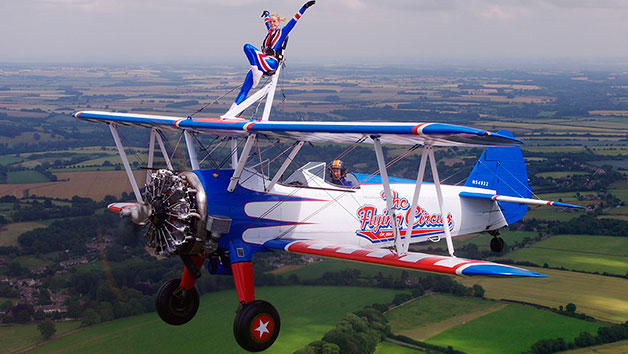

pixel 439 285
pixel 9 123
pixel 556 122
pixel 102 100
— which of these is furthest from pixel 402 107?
pixel 439 285

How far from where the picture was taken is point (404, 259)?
39.6 ft

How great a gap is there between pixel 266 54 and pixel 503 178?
8.23 m

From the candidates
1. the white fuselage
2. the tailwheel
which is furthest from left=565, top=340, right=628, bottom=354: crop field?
the white fuselage

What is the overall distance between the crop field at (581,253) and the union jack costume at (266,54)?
40.2 metres

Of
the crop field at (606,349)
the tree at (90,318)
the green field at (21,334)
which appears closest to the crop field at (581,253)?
the crop field at (606,349)

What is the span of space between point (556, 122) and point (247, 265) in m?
140

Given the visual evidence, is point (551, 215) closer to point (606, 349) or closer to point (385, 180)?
point (606, 349)

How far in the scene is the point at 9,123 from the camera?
131 meters

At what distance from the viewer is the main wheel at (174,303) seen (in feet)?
47.8

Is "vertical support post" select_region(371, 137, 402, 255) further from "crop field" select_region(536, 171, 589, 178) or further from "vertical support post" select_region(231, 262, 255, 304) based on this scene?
"crop field" select_region(536, 171, 589, 178)

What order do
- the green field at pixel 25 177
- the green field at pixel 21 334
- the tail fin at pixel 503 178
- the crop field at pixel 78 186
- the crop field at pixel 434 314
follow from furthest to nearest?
the green field at pixel 25 177
the crop field at pixel 78 186
the green field at pixel 21 334
the crop field at pixel 434 314
the tail fin at pixel 503 178

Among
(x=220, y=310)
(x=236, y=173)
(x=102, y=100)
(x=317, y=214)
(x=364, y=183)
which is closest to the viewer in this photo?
(x=236, y=173)

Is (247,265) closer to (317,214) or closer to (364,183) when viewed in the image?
(317,214)

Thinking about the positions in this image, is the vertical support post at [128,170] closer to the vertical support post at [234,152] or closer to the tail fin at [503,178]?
the vertical support post at [234,152]
